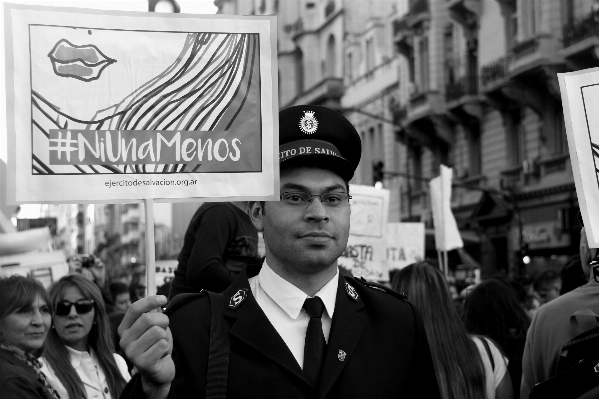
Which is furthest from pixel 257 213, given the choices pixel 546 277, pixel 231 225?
pixel 546 277

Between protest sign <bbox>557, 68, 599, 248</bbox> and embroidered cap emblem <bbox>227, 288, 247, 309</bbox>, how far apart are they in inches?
49.5

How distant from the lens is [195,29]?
303 centimetres

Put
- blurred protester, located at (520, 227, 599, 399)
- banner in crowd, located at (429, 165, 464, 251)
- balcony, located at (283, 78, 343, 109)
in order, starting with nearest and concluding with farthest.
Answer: blurred protester, located at (520, 227, 599, 399) < banner in crowd, located at (429, 165, 464, 251) < balcony, located at (283, 78, 343, 109)

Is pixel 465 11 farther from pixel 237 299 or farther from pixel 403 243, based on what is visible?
pixel 237 299

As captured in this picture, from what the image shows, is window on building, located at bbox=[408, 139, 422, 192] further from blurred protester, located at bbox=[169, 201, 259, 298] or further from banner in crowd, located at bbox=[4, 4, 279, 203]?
banner in crowd, located at bbox=[4, 4, 279, 203]

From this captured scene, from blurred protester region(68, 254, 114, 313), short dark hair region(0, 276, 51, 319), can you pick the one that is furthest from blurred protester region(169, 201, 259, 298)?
blurred protester region(68, 254, 114, 313)

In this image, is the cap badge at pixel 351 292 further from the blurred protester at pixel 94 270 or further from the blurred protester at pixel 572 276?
the blurred protester at pixel 94 270

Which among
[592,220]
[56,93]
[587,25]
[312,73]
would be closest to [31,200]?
[56,93]

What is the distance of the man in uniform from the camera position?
2.75 metres

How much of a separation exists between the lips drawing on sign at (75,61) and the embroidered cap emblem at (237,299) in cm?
76

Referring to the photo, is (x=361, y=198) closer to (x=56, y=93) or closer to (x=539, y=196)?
(x=56, y=93)

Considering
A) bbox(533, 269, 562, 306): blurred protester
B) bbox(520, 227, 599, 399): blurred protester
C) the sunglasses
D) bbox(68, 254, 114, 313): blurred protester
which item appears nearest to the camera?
bbox(520, 227, 599, 399): blurred protester

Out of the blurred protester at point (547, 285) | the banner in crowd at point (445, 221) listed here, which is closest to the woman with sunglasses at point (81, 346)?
the blurred protester at point (547, 285)

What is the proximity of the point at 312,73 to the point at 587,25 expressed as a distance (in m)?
34.7
